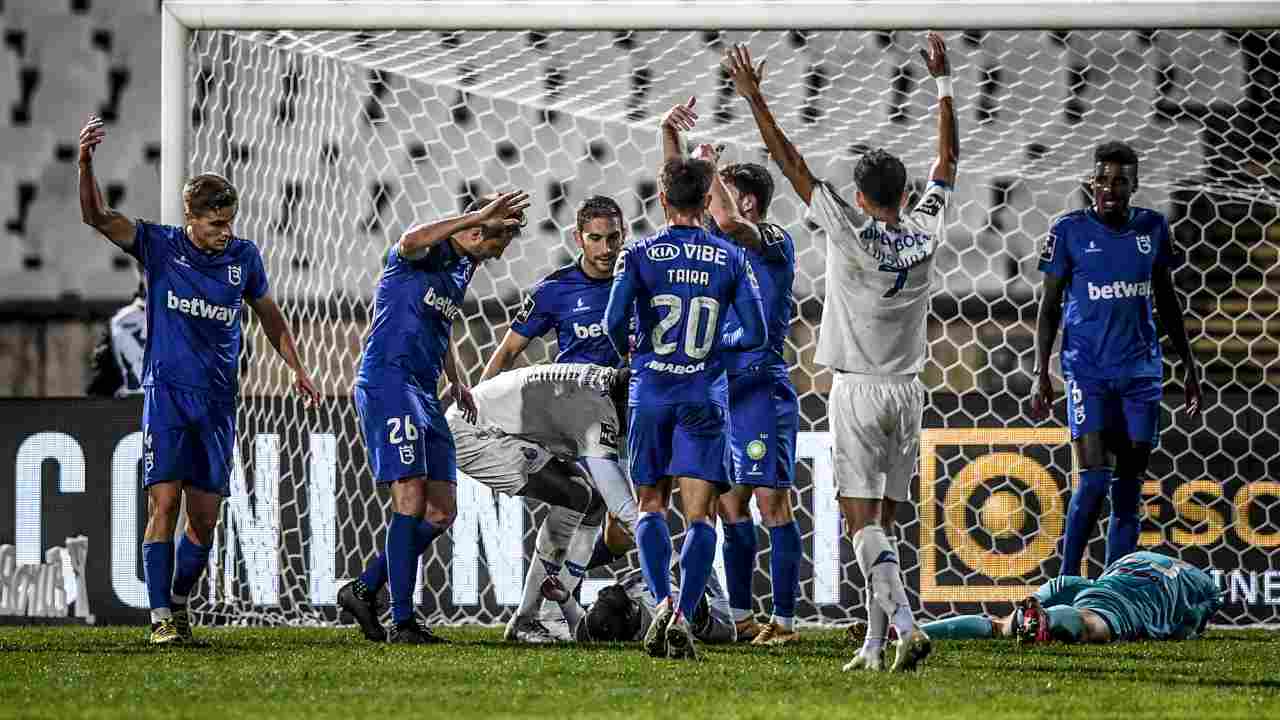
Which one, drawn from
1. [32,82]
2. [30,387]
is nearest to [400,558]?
[30,387]

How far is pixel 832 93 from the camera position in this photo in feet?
27.6

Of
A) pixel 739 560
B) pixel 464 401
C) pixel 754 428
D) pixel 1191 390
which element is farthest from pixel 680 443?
pixel 1191 390

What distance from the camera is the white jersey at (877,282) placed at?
457cm

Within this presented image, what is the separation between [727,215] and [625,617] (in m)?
1.44

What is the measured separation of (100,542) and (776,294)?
3.17 metres

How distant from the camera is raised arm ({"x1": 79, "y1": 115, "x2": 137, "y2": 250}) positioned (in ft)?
17.1

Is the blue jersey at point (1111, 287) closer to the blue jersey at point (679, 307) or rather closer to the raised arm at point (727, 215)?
the raised arm at point (727, 215)

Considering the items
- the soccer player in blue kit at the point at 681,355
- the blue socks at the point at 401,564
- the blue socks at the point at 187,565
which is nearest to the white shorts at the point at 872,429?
the soccer player in blue kit at the point at 681,355

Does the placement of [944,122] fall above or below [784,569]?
above

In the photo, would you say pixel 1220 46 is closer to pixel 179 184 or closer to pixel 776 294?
pixel 776 294

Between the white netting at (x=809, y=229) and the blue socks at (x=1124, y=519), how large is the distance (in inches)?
28.5

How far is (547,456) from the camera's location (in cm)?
583

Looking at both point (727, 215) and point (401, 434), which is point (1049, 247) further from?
point (401, 434)

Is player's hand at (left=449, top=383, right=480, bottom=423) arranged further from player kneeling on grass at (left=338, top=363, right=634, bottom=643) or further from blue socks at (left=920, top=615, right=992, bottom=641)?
blue socks at (left=920, top=615, right=992, bottom=641)
